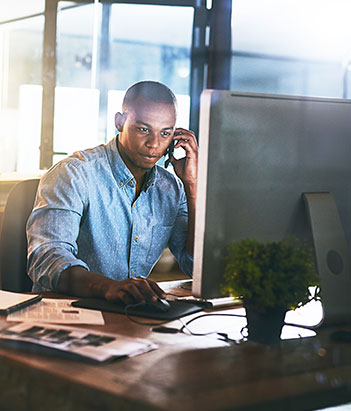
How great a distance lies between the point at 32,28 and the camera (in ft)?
9.27

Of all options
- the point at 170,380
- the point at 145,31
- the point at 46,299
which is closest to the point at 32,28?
the point at 145,31

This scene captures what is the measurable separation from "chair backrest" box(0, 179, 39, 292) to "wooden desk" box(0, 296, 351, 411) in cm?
77

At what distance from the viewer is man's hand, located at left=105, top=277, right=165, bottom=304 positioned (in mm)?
1105

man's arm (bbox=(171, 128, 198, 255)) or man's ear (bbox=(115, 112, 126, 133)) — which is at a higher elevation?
man's ear (bbox=(115, 112, 126, 133))

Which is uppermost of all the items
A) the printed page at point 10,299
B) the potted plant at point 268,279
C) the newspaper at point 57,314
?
the potted plant at point 268,279

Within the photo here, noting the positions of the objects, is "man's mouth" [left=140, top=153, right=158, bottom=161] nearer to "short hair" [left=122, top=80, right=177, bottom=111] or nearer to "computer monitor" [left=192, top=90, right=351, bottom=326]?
"short hair" [left=122, top=80, right=177, bottom=111]

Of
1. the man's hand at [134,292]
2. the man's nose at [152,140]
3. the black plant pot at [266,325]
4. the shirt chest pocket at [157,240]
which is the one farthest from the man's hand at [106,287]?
the man's nose at [152,140]

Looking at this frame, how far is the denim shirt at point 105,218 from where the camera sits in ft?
4.59

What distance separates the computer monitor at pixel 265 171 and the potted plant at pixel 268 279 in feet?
0.14

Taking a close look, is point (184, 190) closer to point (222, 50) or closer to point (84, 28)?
point (84, 28)

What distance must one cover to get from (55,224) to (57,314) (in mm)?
395

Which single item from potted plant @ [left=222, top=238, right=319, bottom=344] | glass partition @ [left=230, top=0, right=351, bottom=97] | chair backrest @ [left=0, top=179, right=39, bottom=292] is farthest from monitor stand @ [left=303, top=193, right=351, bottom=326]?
glass partition @ [left=230, top=0, right=351, bottom=97]

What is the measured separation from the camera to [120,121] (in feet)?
5.82

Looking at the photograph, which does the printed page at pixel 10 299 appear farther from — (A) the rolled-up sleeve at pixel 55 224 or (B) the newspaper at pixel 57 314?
(A) the rolled-up sleeve at pixel 55 224
